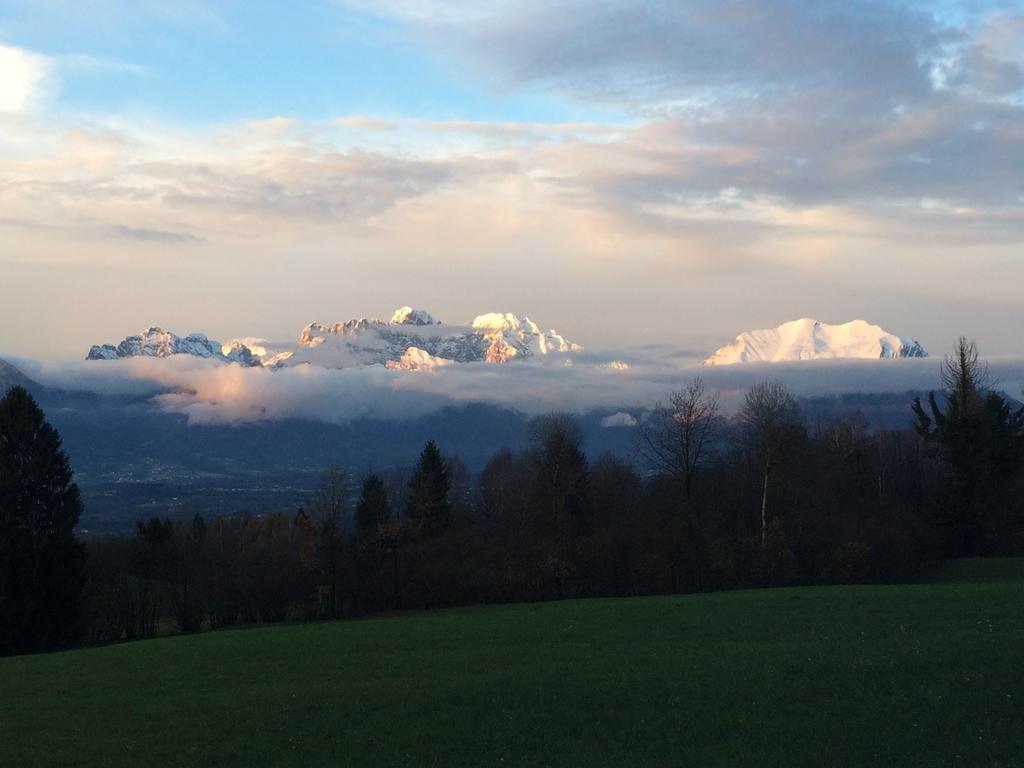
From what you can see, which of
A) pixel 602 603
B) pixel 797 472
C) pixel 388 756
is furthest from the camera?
pixel 797 472

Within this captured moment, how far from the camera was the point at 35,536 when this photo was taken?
51125 mm

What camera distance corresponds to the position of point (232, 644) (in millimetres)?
34031

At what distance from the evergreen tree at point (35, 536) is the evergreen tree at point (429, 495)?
2768 cm

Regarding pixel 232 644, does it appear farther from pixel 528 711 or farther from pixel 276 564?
pixel 276 564

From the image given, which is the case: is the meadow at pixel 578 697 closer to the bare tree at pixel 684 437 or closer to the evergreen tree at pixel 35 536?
the evergreen tree at pixel 35 536

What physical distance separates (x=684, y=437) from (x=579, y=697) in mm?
44539

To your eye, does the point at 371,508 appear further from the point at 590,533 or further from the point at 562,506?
the point at 590,533

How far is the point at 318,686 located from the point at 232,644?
11.2 m

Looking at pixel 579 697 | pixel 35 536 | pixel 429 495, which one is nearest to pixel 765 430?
pixel 429 495

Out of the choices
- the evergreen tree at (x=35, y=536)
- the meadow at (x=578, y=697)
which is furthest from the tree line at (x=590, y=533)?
the meadow at (x=578, y=697)

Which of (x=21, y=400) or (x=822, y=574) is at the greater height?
(x=21, y=400)

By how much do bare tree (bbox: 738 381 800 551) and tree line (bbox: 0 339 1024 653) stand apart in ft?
0.48

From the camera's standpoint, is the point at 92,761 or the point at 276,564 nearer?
the point at 92,761

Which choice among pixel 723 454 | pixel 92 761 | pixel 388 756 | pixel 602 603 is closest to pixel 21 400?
pixel 602 603
